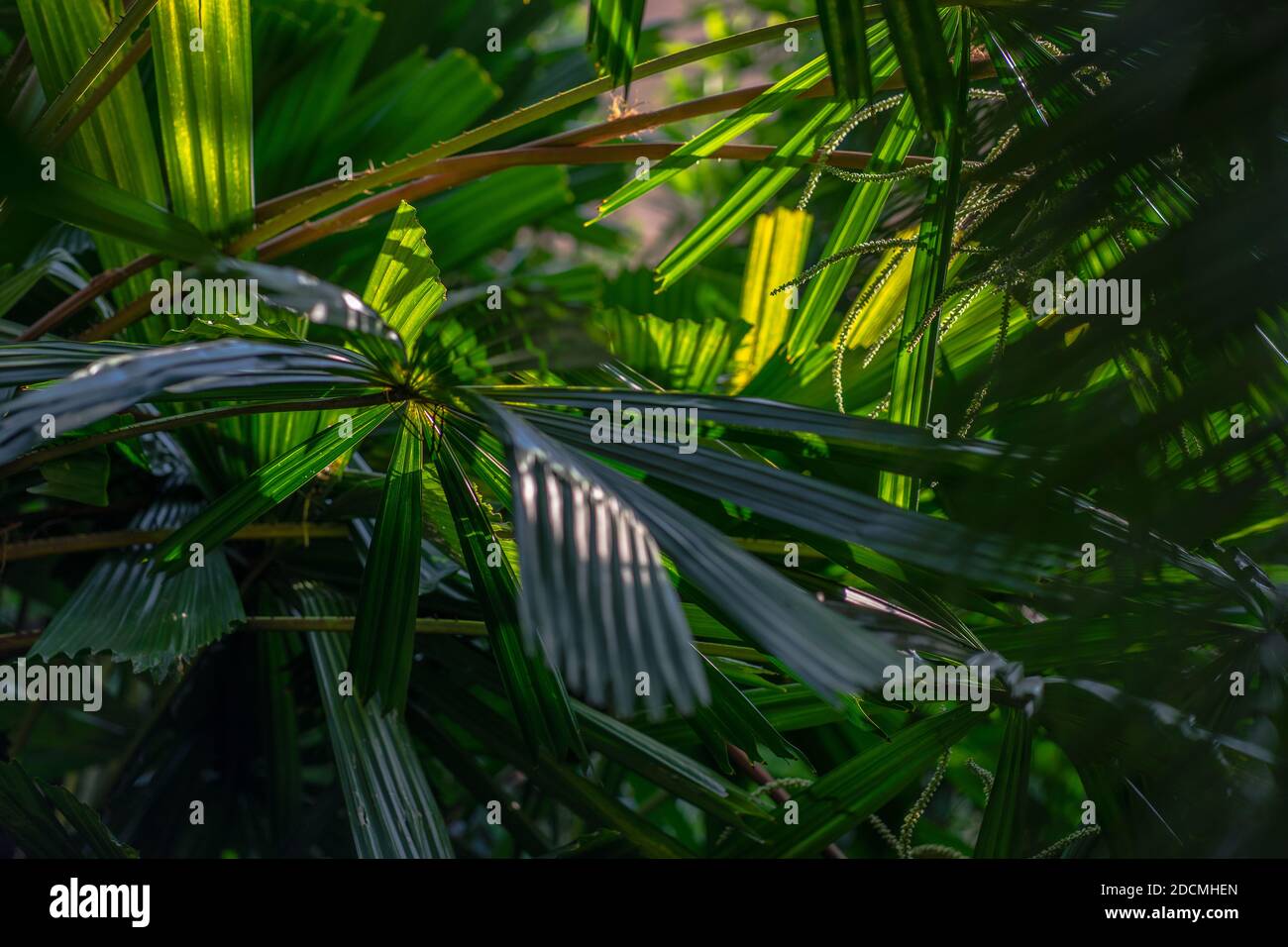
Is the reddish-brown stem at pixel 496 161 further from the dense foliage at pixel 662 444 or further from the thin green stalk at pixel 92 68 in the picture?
the thin green stalk at pixel 92 68

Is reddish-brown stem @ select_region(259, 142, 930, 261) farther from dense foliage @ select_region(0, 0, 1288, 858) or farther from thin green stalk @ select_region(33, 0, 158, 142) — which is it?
thin green stalk @ select_region(33, 0, 158, 142)

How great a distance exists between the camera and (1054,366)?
0.47 m

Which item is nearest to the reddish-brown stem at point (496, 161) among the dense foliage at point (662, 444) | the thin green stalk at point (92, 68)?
the dense foliage at point (662, 444)

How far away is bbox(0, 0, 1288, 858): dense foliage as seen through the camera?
48 centimetres

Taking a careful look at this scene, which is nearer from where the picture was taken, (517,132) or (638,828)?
(638,828)

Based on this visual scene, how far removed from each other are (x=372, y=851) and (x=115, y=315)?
548 mm

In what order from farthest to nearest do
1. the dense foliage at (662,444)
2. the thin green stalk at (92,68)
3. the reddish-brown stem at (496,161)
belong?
the reddish-brown stem at (496,161)
the thin green stalk at (92,68)
the dense foliage at (662,444)

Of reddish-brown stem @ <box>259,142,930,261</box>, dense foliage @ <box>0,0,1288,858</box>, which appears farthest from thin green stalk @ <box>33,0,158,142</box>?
reddish-brown stem @ <box>259,142,930,261</box>

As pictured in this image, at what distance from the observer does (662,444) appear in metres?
0.60

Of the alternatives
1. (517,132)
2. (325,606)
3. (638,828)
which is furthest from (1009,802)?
(517,132)

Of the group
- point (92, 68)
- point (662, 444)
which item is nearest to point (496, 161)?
point (92, 68)

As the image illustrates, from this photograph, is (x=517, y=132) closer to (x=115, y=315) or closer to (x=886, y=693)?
(x=115, y=315)

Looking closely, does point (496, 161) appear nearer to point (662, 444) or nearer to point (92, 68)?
point (92, 68)

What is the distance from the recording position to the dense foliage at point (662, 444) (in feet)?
1.57
